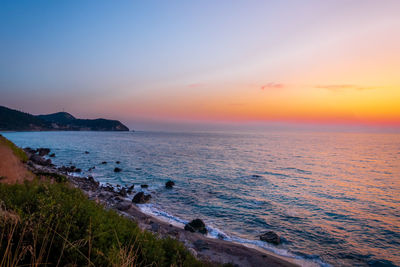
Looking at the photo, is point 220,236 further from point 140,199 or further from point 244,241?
point 140,199

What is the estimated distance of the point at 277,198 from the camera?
21.2 meters

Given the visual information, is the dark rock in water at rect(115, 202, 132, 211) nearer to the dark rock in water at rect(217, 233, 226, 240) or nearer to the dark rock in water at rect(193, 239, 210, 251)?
the dark rock in water at rect(193, 239, 210, 251)

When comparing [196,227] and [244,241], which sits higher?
[196,227]

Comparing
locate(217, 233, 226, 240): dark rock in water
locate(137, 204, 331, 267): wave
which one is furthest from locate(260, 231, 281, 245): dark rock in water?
locate(217, 233, 226, 240): dark rock in water

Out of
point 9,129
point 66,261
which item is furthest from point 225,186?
point 9,129

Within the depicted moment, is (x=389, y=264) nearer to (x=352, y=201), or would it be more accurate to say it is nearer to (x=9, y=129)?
(x=352, y=201)

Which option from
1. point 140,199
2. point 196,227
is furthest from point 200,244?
point 140,199

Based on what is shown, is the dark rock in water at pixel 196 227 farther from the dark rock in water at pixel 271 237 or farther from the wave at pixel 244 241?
the dark rock in water at pixel 271 237

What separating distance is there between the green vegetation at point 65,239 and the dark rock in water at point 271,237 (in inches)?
326

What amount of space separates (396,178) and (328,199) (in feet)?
60.1

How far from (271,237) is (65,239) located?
1234cm

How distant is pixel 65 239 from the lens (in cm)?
377

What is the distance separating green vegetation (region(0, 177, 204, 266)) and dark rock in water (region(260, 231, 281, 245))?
27.1 feet

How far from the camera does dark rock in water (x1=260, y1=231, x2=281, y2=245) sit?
12663 millimetres
